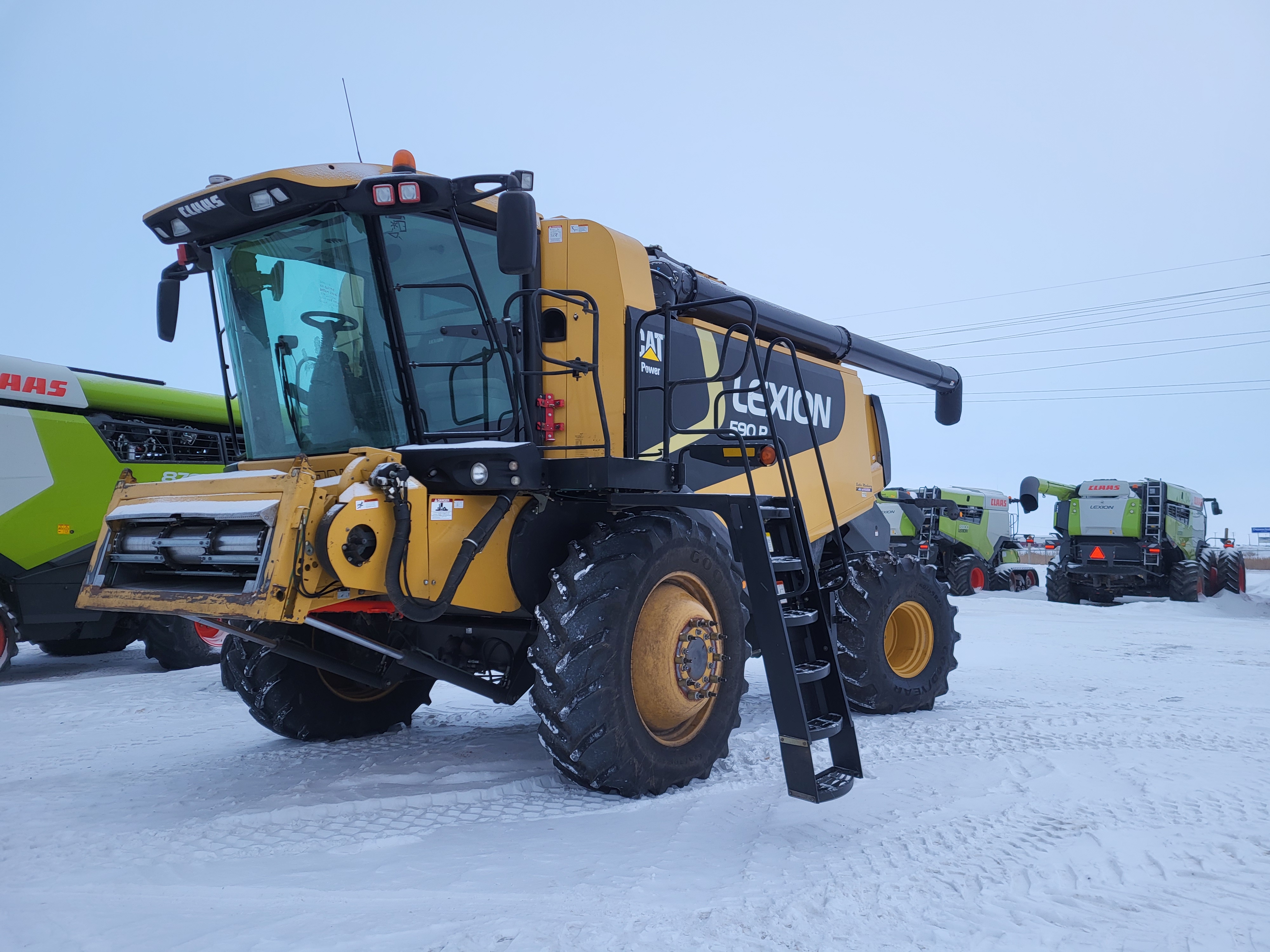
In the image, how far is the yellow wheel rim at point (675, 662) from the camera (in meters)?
4.03

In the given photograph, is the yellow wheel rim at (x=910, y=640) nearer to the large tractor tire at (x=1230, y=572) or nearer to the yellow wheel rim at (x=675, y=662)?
the yellow wheel rim at (x=675, y=662)

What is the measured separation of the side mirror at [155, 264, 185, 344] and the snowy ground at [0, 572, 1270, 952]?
230 cm

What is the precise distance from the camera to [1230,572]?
57.0 ft

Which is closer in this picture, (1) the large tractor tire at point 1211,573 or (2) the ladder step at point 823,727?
(2) the ladder step at point 823,727

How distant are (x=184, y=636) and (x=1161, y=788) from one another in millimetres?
8429

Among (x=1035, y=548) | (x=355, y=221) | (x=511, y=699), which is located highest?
(x=355, y=221)

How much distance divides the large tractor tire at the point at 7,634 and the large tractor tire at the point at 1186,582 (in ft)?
58.2

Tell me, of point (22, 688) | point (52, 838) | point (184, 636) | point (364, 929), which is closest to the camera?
point (364, 929)

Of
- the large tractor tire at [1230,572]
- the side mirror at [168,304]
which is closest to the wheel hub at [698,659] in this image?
the side mirror at [168,304]

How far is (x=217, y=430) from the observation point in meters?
9.76

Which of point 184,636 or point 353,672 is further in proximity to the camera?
point 184,636

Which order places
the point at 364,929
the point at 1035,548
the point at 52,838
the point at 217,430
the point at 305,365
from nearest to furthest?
the point at 364,929 → the point at 52,838 → the point at 305,365 → the point at 217,430 → the point at 1035,548

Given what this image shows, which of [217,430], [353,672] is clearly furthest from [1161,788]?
[217,430]

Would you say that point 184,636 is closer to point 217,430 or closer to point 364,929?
point 217,430
